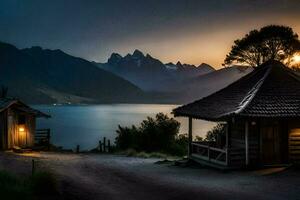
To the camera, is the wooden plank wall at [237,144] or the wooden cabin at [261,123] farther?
the wooden plank wall at [237,144]

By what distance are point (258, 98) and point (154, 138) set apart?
913 inches

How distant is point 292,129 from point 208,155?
4.52 meters

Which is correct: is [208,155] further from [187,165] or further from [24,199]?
[24,199]

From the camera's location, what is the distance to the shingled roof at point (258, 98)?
20.9 metres

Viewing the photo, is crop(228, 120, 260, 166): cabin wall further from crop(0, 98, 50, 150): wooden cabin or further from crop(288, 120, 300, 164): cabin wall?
crop(0, 98, 50, 150): wooden cabin

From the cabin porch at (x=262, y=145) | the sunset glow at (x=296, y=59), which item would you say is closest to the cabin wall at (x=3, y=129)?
the cabin porch at (x=262, y=145)

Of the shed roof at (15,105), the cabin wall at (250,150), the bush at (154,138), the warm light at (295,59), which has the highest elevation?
the warm light at (295,59)

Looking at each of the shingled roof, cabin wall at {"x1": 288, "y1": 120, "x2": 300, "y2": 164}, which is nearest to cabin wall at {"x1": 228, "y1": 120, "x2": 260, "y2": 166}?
the shingled roof

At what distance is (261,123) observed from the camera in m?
21.5

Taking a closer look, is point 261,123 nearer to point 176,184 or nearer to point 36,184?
point 176,184

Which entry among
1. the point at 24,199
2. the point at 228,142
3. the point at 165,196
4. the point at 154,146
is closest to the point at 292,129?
the point at 228,142

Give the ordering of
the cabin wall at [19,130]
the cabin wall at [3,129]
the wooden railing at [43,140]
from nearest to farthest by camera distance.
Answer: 1. the cabin wall at [3,129]
2. the cabin wall at [19,130]
3. the wooden railing at [43,140]

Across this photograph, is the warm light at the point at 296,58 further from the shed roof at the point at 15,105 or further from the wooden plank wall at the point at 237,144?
the shed roof at the point at 15,105

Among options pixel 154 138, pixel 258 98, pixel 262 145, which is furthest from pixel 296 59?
pixel 262 145
